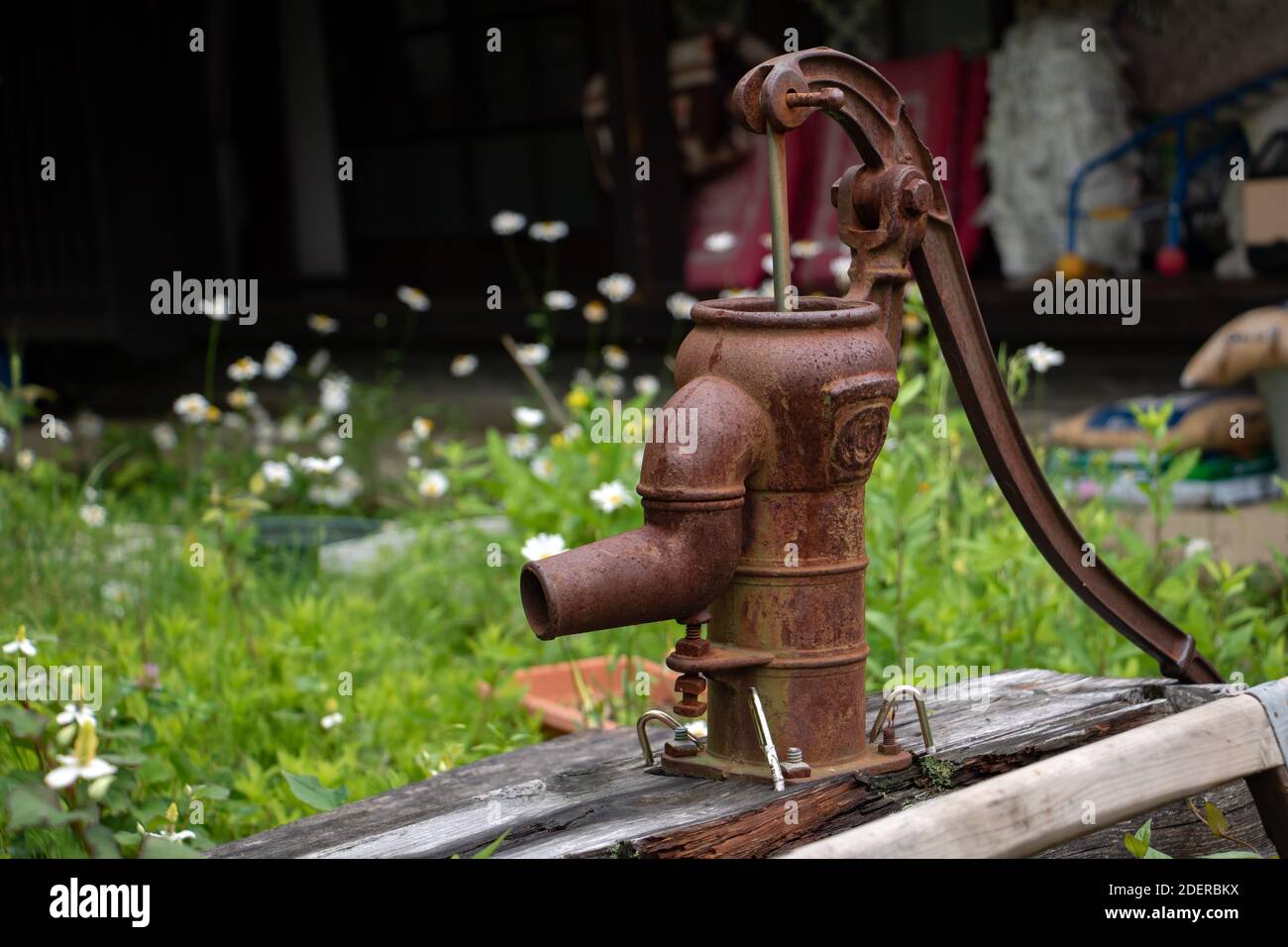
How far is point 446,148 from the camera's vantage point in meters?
6.66

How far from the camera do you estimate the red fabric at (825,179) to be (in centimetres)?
512

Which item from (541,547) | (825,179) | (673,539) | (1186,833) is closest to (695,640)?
(673,539)

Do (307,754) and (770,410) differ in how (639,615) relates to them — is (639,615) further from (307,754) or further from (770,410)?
(307,754)

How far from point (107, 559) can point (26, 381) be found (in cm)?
395

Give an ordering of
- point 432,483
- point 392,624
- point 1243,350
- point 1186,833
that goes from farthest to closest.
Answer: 1. point 1243,350
2. point 432,483
3. point 392,624
4. point 1186,833

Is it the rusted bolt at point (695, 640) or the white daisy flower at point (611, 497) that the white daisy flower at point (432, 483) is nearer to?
the white daisy flower at point (611, 497)

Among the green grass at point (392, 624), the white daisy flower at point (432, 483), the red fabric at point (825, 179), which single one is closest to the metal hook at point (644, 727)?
the green grass at point (392, 624)

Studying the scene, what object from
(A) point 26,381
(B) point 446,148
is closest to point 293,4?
(B) point 446,148

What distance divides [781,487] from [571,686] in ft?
4.71

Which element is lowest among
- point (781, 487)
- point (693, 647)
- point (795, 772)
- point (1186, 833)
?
point (1186, 833)

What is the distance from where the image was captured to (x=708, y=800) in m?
1.40

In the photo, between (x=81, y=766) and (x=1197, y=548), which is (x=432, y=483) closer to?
(x=1197, y=548)

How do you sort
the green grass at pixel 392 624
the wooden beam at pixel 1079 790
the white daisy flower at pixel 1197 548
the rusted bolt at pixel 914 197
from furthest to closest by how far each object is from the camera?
the white daisy flower at pixel 1197 548
the green grass at pixel 392 624
the rusted bolt at pixel 914 197
the wooden beam at pixel 1079 790

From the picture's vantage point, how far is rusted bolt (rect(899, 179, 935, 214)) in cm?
146
